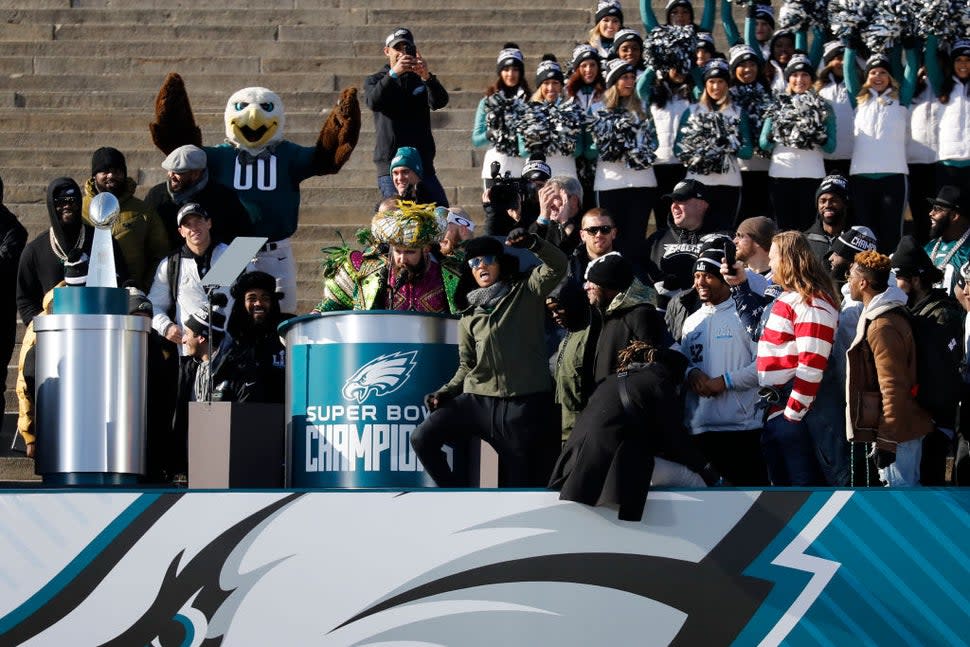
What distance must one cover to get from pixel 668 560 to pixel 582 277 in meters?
3.22

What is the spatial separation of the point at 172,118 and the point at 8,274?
1.28 metres

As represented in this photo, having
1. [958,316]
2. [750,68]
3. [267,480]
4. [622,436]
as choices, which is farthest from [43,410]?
[750,68]

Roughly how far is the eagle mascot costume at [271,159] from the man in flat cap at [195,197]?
172 mm

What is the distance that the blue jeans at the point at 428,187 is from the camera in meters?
11.3

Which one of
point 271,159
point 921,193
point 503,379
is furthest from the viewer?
point 921,193

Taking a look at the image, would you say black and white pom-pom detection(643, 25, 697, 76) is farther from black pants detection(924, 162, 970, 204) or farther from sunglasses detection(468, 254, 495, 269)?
sunglasses detection(468, 254, 495, 269)

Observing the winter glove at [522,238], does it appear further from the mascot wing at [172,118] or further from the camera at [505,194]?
the mascot wing at [172,118]

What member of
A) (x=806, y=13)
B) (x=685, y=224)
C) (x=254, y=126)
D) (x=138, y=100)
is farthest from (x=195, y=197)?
(x=806, y=13)

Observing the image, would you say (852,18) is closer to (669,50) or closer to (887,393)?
(669,50)

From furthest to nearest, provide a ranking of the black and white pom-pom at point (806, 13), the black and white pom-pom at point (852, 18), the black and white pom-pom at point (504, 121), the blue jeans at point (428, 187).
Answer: the black and white pom-pom at point (806, 13), the black and white pom-pom at point (852, 18), the black and white pom-pom at point (504, 121), the blue jeans at point (428, 187)

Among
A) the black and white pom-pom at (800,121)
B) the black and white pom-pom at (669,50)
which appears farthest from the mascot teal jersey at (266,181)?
the black and white pom-pom at (800,121)

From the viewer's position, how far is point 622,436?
700cm

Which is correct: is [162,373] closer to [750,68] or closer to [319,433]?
[319,433]

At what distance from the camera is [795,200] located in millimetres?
12430
